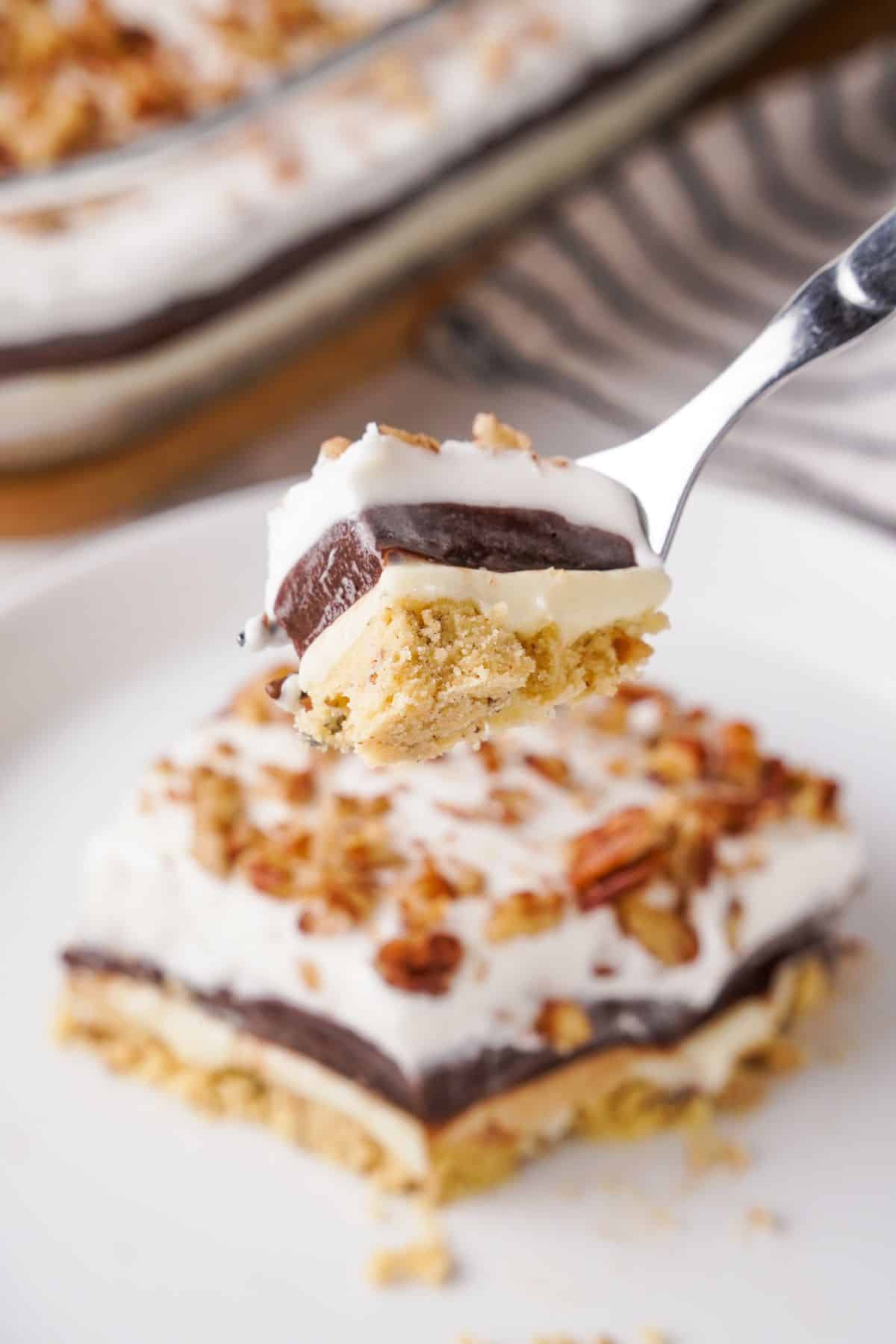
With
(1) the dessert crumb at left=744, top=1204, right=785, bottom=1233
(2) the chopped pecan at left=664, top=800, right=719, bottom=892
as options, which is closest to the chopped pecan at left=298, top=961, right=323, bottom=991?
(2) the chopped pecan at left=664, top=800, right=719, bottom=892

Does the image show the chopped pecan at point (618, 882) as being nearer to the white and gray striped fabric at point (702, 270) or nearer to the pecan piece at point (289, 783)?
the pecan piece at point (289, 783)

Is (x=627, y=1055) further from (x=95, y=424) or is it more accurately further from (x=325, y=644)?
(x=95, y=424)

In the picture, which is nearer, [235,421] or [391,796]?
[391,796]

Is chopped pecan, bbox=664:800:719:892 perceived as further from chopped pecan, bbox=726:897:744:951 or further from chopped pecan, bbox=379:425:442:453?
chopped pecan, bbox=379:425:442:453

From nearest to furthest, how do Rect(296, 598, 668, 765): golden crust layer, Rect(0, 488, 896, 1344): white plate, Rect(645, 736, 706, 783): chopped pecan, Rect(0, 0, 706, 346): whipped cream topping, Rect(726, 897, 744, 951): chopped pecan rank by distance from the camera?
Rect(296, 598, 668, 765): golden crust layer → Rect(0, 488, 896, 1344): white plate → Rect(726, 897, 744, 951): chopped pecan → Rect(645, 736, 706, 783): chopped pecan → Rect(0, 0, 706, 346): whipped cream topping

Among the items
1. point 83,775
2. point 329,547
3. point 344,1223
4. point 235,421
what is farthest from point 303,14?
point 344,1223

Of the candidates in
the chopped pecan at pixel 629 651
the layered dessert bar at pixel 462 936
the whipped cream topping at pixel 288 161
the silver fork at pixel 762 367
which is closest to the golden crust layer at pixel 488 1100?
the layered dessert bar at pixel 462 936
